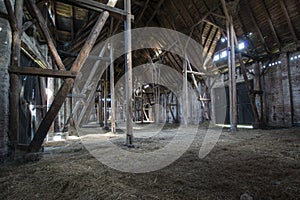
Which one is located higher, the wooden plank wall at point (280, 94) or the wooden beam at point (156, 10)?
the wooden beam at point (156, 10)

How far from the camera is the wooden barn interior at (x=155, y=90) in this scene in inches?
71.3

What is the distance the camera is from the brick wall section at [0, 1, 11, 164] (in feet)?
8.27

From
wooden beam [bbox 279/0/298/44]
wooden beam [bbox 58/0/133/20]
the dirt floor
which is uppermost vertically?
wooden beam [bbox 279/0/298/44]

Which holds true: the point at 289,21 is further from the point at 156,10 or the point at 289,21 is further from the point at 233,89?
the point at 156,10

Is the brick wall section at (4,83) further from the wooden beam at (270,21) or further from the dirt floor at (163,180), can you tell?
the wooden beam at (270,21)

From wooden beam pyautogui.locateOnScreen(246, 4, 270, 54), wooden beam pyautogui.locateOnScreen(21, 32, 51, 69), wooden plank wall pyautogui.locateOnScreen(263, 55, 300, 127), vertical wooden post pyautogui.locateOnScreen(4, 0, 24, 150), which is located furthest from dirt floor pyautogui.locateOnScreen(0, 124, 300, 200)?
wooden beam pyautogui.locateOnScreen(246, 4, 270, 54)

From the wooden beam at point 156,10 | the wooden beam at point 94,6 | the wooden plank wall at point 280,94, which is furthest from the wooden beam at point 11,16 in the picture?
the wooden plank wall at point 280,94

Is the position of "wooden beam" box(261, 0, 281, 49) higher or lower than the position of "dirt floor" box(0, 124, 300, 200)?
higher

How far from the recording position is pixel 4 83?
2562mm

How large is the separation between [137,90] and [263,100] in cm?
1132

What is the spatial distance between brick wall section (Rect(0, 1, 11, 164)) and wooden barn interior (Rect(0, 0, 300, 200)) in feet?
0.05

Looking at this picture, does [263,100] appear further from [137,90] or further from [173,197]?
[137,90]

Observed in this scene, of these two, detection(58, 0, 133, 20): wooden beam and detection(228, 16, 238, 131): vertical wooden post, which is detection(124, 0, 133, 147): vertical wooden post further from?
detection(228, 16, 238, 131): vertical wooden post

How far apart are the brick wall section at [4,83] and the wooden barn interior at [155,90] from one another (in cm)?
2
